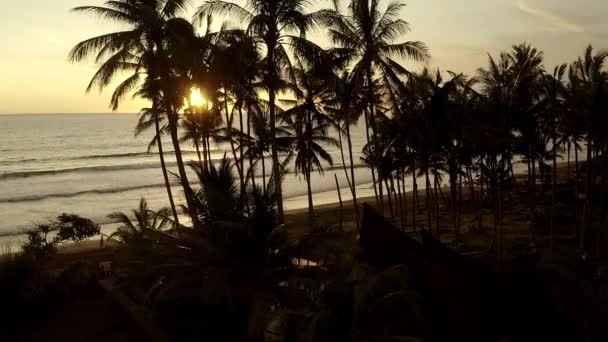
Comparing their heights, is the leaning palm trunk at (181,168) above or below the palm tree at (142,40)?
below

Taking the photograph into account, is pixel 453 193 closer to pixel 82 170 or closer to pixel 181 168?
pixel 181 168

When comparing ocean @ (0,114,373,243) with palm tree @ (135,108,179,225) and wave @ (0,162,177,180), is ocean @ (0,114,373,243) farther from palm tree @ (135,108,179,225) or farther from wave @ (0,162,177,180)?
palm tree @ (135,108,179,225)

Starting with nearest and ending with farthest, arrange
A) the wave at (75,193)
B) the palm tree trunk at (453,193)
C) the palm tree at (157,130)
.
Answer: the palm tree trunk at (453,193) → the palm tree at (157,130) → the wave at (75,193)

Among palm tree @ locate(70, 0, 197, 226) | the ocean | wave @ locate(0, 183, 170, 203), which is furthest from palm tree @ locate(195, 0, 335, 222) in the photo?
wave @ locate(0, 183, 170, 203)

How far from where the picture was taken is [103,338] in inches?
508

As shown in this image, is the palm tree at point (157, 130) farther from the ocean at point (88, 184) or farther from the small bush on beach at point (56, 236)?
the ocean at point (88, 184)

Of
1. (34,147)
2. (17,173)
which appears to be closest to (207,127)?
(17,173)

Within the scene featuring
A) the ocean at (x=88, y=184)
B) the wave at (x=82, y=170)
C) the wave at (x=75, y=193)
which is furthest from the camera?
the wave at (x=82, y=170)

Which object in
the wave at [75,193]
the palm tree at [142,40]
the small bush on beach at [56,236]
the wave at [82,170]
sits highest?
the palm tree at [142,40]

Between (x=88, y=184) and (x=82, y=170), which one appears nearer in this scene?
(x=88, y=184)

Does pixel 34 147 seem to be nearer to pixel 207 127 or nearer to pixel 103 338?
pixel 207 127

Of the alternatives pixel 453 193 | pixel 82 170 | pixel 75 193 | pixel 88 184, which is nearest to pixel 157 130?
pixel 453 193

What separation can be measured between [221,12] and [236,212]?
31.7 feet

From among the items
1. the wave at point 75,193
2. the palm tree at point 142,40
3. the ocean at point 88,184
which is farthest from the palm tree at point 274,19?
the wave at point 75,193
